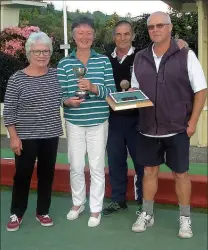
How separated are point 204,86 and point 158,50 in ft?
1.39

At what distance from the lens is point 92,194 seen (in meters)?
3.82

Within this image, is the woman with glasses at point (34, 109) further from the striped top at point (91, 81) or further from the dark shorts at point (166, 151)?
the dark shorts at point (166, 151)

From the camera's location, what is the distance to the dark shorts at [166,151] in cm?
336

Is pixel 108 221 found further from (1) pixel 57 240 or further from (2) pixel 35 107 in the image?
(2) pixel 35 107

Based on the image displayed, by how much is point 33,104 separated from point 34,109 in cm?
4

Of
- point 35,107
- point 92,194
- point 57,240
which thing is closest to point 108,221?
point 92,194

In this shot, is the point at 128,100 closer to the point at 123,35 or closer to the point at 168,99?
the point at 168,99

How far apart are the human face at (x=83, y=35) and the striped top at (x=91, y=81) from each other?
3.7 inches

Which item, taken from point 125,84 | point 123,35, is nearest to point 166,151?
point 125,84

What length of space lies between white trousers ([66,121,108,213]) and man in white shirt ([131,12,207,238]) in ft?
1.18

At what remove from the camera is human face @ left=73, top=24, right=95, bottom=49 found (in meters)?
3.51

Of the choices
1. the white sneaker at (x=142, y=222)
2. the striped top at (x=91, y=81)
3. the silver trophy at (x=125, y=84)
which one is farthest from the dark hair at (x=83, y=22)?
the white sneaker at (x=142, y=222)

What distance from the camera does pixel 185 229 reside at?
11.4ft

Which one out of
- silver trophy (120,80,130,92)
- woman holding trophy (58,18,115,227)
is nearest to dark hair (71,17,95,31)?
woman holding trophy (58,18,115,227)
